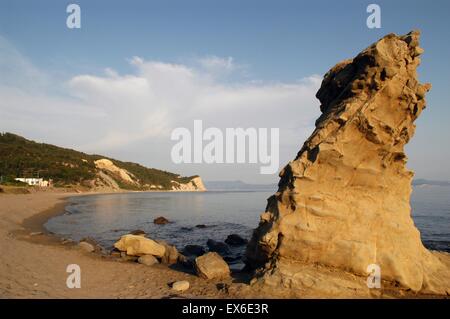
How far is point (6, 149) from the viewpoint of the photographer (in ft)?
302

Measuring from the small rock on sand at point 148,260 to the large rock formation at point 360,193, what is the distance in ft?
20.4

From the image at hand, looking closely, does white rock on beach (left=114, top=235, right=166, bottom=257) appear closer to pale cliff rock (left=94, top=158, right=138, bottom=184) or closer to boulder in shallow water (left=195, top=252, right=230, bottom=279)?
boulder in shallow water (left=195, top=252, right=230, bottom=279)

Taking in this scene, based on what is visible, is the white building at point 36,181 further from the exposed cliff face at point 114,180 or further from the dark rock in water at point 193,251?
the dark rock in water at point 193,251

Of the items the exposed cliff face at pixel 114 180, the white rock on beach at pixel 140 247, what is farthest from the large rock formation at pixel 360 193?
the exposed cliff face at pixel 114 180

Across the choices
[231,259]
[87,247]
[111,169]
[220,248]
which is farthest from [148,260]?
[111,169]

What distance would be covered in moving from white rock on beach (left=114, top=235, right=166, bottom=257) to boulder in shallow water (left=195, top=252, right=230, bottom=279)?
13.7ft

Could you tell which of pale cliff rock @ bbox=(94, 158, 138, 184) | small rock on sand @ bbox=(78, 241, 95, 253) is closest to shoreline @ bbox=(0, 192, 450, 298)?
small rock on sand @ bbox=(78, 241, 95, 253)

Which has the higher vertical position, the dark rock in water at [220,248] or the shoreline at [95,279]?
the shoreline at [95,279]

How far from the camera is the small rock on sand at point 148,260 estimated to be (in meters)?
15.6

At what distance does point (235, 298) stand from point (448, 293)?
792 centimetres

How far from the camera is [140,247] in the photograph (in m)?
16.7

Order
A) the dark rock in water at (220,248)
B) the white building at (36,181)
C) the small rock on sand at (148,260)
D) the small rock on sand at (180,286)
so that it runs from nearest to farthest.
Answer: the small rock on sand at (180,286) < the small rock on sand at (148,260) < the dark rock in water at (220,248) < the white building at (36,181)

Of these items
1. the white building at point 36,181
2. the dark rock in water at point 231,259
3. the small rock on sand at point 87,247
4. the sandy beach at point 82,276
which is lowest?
the dark rock in water at point 231,259
